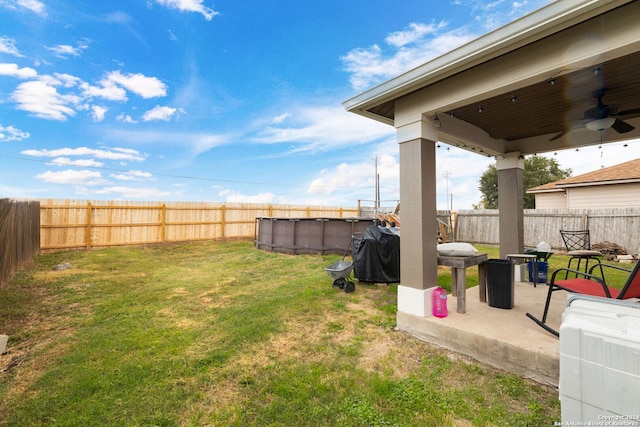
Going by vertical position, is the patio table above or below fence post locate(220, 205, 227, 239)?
below

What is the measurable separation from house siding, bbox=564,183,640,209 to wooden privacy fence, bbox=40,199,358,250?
38.9ft

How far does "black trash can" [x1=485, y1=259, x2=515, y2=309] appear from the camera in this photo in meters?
3.29

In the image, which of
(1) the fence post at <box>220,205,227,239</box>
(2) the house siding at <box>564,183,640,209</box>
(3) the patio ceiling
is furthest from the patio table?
(1) the fence post at <box>220,205,227,239</box>

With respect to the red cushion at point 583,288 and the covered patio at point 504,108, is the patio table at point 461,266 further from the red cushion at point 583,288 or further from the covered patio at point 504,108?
the red cushion at point 583,288

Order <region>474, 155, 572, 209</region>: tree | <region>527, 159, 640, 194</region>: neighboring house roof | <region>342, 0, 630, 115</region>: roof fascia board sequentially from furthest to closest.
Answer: <region>474, 155, 572, 209</region>: tree, <region>527, 159, 640, 194</region>: neighboring house roof, <region>342, 0, 630, 115</region>: roof fascia board

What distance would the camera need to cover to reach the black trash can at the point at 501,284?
3291 millimetres

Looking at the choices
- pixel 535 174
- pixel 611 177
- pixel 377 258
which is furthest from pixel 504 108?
pixel 535 174

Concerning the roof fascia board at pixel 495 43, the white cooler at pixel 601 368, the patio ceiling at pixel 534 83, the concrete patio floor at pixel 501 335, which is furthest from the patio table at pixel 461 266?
the roof fascia board at pixel 495 43

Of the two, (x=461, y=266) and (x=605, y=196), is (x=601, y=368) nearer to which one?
(x=461, y=266)

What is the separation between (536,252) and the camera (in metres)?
4.87

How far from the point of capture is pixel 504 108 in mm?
3496

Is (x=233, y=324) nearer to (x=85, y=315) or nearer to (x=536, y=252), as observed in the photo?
(x=85, y=315)

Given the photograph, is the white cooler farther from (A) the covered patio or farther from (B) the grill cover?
(B) the grill cover

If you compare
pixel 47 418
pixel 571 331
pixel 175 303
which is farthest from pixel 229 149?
pixel 571 331
